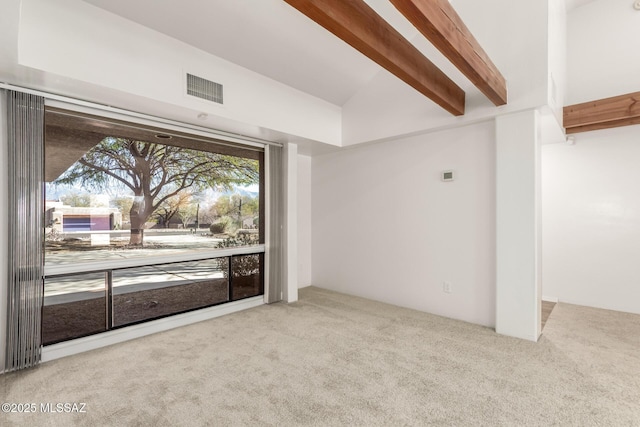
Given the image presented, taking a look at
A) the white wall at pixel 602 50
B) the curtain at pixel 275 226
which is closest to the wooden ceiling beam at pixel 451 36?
the white wall at pixel 602 50

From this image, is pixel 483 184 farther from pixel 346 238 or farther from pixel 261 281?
pixel 261 281

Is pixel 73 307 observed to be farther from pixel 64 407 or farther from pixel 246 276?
pixel 246 276

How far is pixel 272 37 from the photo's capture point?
127 inches

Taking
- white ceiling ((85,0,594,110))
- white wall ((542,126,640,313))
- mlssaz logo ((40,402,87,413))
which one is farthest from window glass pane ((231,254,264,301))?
white wall ((542,126,640,313))

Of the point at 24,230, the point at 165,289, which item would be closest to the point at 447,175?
the point at 165,289

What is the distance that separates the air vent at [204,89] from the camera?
3057mm

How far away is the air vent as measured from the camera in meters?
3.06

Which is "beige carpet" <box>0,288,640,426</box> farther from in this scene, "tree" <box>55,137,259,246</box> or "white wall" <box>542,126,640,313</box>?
"tree" <box>55,137,259,246</box>

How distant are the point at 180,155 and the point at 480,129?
11.4 feet

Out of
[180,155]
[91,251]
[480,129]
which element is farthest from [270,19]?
[91,251]

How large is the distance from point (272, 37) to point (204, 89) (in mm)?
894

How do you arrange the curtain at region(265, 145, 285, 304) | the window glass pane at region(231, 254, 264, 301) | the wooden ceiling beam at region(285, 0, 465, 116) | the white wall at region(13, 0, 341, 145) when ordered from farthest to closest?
1. the curtain at region(265, 145, 285, 304)
2. the window glass pane at region(231, 254, 264, 301)
3. the white wall at region(13, 0, 341, 145)
4. the wooden ceiling beam at region(285, 0, 465, 116)

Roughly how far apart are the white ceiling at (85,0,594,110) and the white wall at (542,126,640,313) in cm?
202

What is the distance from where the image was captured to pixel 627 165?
13.0 feet
